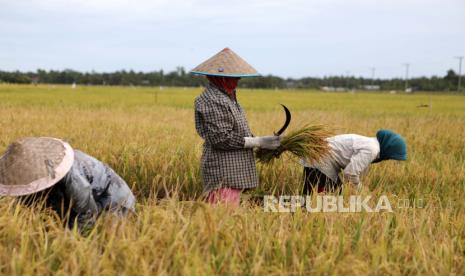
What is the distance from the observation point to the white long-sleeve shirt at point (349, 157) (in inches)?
124

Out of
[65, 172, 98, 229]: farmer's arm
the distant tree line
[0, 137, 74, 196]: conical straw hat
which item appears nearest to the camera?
[0, 137, 74, 196]: conical straw hat

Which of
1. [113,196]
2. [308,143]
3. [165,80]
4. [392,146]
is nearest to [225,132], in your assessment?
[308,143]

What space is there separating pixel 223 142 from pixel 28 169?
123 cm

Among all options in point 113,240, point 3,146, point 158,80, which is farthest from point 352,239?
point 158,80

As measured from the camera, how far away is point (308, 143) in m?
3.20

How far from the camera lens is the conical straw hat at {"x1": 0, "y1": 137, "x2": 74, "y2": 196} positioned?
77.5 inches

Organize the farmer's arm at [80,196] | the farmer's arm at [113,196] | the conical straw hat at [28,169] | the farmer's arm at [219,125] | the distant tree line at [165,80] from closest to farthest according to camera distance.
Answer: the conical straw hat at [28,169] → the farmer's arm at [80,196] → the farmer's arm at [113,196] → the farmer's arm at [219,125] → the distant tree line at [165,80]

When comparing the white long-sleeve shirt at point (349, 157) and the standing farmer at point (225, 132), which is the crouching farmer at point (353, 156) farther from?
the standing farmer at point (225, 132)

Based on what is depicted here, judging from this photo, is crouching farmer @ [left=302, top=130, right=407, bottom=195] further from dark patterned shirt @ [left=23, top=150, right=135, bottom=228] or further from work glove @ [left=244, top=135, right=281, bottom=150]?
dark patterned shirt @ [left=23, top=150, right=135, bottom=228]

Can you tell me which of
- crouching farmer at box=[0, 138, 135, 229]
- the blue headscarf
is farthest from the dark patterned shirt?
the blue headscarf

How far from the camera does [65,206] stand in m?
2.27

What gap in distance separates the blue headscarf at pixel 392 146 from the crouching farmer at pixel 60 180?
1.74 meters

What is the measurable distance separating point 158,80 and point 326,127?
72.7 metres

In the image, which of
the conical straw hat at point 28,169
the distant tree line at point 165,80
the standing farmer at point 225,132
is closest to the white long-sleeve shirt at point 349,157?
the standing farmer at point 225,132
